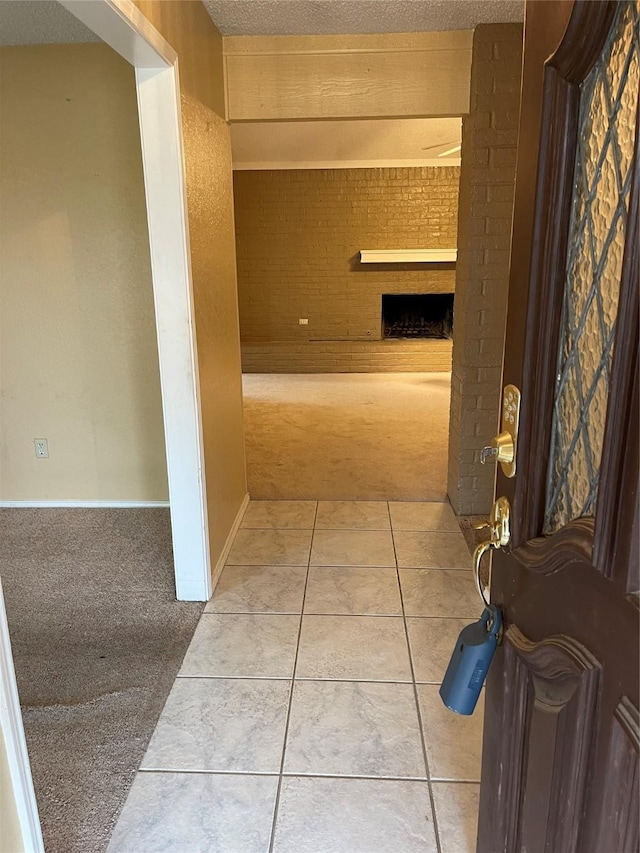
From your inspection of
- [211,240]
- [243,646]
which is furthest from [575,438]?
[211,240]

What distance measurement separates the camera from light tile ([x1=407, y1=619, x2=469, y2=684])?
75.7 inches

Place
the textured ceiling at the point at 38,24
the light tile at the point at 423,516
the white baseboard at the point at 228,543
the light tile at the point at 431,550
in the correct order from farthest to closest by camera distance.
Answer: the light tile at the point at 423,516 < the light tile at the point at 431,550 < the white baseboard at the point at 228,543 < the textured ceiling at the point at 38,24

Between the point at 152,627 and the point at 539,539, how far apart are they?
1778 millimetres

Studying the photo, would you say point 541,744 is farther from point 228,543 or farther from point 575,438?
point 228,543

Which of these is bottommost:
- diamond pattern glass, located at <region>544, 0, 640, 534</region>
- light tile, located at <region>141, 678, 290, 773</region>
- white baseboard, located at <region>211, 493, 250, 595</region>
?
light tile, located at <region>141, 678, 290, 773</region>

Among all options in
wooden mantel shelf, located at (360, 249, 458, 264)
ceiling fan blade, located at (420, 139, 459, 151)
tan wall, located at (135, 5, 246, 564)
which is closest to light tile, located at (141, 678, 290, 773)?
tan wall, located at (135, 5, 246, 564)

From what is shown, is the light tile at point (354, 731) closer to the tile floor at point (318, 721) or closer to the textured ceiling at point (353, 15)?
→ the tile floor at point (318, 721)

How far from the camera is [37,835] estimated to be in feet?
3.48

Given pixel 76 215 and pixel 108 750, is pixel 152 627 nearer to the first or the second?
pixel 108 750

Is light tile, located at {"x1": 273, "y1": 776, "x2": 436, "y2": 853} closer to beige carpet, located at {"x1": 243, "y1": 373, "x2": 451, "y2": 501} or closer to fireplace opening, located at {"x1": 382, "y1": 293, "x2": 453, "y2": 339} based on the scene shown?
beige carpet, located at {"x1": 243, "y1": 373, "x2": 451, "y2": 501}

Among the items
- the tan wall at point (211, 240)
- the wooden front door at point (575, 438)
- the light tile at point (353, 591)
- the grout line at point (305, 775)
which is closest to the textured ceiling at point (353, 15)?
the tan wall at point (211, 240)

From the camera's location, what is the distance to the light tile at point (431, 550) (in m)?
2.64

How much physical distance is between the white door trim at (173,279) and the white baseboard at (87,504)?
3.63 feet

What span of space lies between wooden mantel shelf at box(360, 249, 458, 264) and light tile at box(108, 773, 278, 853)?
669 centimetres
